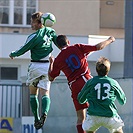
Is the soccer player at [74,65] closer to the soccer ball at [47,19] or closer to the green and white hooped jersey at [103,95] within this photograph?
the soccer ball at [47,19]

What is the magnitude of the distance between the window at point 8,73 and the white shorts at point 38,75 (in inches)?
587

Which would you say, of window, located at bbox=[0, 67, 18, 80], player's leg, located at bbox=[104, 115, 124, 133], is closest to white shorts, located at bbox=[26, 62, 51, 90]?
player's leg, located at bbox=[104, 115, 124, 133]

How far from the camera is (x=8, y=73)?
93.1 feet

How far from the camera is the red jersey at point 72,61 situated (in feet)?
42.0

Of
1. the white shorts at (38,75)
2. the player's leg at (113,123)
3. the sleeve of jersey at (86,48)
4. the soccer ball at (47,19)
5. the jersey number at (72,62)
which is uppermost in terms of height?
the soccer ball at (47,19)

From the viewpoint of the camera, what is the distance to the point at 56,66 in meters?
12.9

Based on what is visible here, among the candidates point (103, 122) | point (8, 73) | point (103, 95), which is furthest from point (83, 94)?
point (8, 73)

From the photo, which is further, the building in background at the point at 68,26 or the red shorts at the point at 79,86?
the building in background at the point at 68,26

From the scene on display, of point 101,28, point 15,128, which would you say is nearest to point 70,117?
point 15,128

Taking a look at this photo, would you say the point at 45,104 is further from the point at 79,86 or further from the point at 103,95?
the point at 103,95

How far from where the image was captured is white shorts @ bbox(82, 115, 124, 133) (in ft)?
38.1

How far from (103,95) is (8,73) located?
17.1m

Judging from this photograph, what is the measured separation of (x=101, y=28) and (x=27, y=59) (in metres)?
4.91

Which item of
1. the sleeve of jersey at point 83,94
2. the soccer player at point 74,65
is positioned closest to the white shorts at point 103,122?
the sleeve of jersey at point 83,94
